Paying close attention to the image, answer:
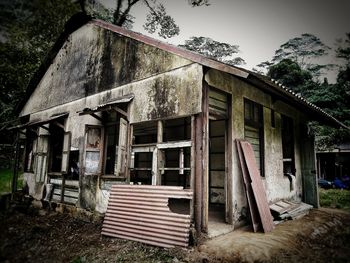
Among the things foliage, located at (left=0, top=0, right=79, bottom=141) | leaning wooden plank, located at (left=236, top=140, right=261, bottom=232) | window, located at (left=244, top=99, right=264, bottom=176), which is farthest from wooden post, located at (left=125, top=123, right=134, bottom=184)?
foliage, located at (left=0, top=0, right=79, bottom=141)

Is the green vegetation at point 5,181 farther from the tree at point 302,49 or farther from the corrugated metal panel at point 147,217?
the tree at point 302,49

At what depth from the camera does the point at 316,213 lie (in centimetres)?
826

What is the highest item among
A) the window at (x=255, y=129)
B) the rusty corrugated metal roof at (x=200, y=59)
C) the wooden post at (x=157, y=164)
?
the rusty corrugated metal roof at (x=200, y=59)

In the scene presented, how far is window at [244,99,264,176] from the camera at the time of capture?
7086 millimetres

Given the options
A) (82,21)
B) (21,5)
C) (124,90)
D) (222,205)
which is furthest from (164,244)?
(82,21)

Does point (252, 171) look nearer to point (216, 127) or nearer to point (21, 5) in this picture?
point (216, 127)

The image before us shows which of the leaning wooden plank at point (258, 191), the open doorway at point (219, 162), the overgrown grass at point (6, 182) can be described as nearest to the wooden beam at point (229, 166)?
the open doorway at point (219, 162)

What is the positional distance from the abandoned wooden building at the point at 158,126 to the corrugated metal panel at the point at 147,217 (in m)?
0.10

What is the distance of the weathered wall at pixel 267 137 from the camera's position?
604 cm

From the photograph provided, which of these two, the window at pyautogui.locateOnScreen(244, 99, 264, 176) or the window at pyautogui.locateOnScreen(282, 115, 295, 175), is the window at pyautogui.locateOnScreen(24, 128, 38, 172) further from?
the window at pyautogui.locateOnScreen(282, 115, 295, 175)

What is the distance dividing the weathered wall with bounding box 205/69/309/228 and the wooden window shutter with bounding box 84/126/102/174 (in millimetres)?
3944

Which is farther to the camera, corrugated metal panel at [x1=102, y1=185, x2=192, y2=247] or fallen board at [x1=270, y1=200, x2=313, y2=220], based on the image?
fallen board at [x1=270, y1=200, x2=313, y2=220]

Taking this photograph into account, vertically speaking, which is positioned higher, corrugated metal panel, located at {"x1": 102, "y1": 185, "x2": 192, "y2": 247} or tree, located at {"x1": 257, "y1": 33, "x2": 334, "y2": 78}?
tree, located at {"x1": 257, "y1": 33, "x2": 334, "y2": 78}

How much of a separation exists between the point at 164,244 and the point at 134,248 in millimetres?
617
